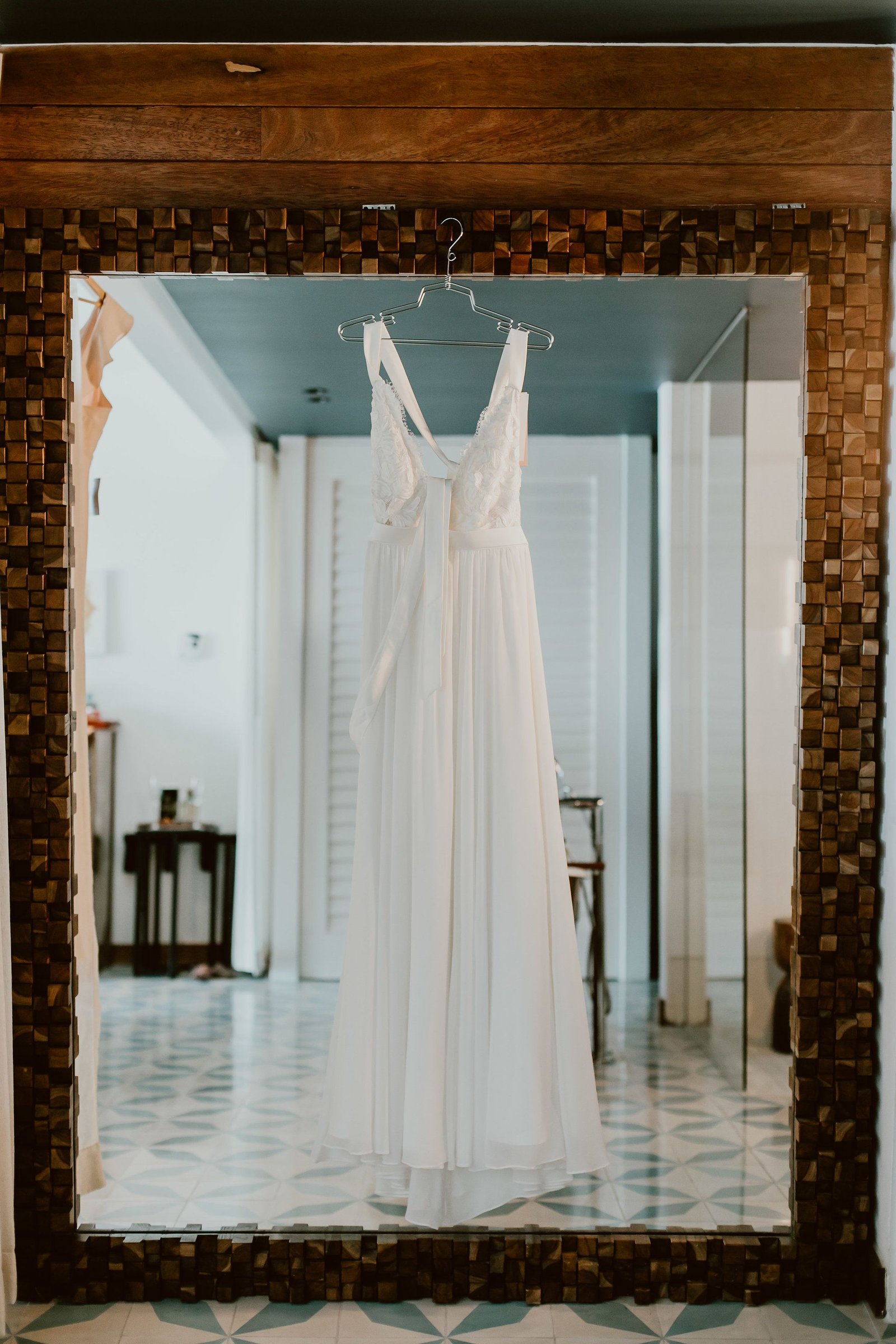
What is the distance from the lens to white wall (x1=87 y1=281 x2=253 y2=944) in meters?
2.43

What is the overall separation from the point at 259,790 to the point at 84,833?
Answer: 4.28ft

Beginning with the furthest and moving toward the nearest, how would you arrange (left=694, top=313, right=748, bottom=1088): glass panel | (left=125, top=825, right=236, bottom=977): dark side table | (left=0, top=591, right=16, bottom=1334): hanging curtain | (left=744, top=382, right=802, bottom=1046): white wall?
(left=125, top=825, right=236, bottom=977): dark side table → (left=694, top=313, right=748, bottom=1088): glass panel → (left=744, top=382, right=802, bottom=1046): white wall → (left=0, top=591, right=16, bottom=1334): hanging curtain

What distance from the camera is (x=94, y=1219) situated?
86.6 inches

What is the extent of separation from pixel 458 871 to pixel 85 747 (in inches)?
34.8

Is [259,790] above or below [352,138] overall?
below

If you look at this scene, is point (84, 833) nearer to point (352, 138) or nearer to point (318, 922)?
point (318, 922)

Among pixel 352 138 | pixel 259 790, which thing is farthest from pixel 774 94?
pixel 259 790

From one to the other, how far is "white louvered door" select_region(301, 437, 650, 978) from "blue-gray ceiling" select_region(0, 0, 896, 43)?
2.62 feet

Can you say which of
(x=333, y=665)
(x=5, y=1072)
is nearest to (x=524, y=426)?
(x=333, y=665)

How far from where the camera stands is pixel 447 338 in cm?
213

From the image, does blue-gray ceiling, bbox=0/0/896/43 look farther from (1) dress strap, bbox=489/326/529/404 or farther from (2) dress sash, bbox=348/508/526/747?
(2) dress sash, bbox=348/508/526/747

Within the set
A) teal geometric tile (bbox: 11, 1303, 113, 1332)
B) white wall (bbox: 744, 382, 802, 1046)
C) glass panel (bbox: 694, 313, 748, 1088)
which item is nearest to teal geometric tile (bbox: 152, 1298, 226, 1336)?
teal geometric tile (bbox: 11, 1303, 113, 1332)

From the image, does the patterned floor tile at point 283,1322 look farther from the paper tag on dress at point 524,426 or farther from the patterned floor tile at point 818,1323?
the paper tag on dress at point 524,426

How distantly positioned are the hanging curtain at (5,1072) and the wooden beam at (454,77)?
4.38 feet
